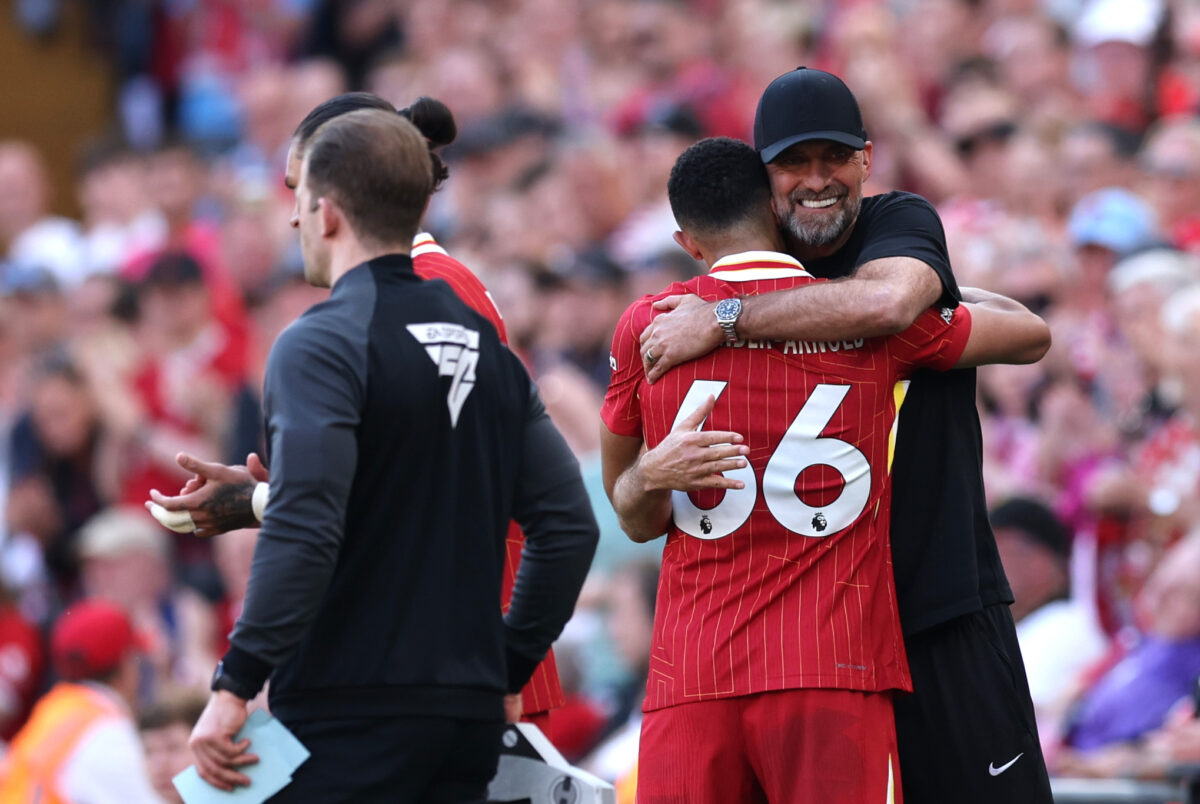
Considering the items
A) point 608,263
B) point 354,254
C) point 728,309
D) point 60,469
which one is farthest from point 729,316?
point 60,469

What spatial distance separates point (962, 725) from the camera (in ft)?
14.6

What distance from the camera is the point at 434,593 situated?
3803 mm

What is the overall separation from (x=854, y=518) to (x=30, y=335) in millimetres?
9258

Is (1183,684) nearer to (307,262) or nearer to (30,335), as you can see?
(307,262)

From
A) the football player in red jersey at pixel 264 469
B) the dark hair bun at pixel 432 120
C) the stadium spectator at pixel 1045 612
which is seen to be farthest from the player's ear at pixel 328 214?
the stadium spectator at pixel 1045 612

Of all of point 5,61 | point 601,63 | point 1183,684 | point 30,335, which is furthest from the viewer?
point 5,61

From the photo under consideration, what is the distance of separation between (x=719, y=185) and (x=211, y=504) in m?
1.42

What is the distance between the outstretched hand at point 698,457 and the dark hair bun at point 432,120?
1.10 metres

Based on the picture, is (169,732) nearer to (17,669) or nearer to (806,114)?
(17,669)

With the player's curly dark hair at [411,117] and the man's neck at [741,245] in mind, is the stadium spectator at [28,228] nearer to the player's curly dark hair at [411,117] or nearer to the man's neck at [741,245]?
the player's curly dark hair at [411,117]

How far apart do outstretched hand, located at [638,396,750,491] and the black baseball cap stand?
0.67 m

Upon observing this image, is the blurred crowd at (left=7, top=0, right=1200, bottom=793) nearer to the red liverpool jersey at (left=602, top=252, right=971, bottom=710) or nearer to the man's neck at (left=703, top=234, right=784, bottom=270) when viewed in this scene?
the red liverpool jersey at (left=602, top=252, right=971, bottom=710)

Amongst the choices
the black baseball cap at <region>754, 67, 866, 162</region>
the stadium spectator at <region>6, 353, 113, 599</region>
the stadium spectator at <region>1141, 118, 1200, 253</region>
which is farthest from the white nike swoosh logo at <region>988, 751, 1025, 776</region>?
the stadium spectator at <region>6, 353, 113, 599</region>

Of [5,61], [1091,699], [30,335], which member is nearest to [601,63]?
[30,335]
